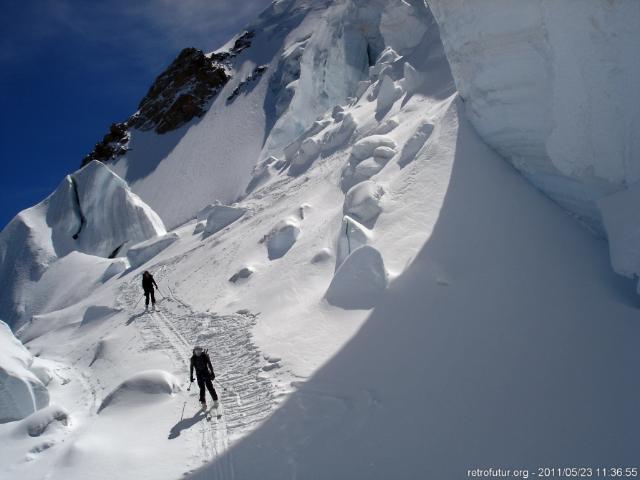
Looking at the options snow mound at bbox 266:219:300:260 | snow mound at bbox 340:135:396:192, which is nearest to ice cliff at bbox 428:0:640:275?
snow mound at bbox 340:135:396:192

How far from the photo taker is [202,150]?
5194 centimetres

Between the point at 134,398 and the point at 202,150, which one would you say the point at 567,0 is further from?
the point at 202,150

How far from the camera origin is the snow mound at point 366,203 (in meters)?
10.9

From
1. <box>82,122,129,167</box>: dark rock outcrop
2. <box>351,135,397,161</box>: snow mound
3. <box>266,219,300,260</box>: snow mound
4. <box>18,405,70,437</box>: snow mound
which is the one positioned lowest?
<box>18,405,70,437</box>: snow mound

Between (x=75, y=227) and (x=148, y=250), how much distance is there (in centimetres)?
745

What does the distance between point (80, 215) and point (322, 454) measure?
2428 centimetres

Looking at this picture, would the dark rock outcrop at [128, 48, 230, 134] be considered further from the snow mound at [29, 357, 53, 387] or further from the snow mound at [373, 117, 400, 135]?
the snow mound at [29, 357, 53, 387]

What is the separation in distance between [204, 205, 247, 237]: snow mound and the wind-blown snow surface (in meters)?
3.41

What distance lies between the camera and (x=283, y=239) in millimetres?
12781

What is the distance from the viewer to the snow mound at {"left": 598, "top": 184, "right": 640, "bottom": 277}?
22.2ft

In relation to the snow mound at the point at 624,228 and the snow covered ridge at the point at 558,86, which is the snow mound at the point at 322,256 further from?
the snow mound at the point at 624,228

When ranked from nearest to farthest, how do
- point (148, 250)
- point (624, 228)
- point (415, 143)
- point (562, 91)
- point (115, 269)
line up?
point (624, 228), point (562, 91), point (415, 143), point (115, 269), point (148, 250)

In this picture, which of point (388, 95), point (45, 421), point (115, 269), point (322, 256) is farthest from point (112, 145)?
point (45, 421)

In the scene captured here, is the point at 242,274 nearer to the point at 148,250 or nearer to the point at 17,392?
the point at 17,392
